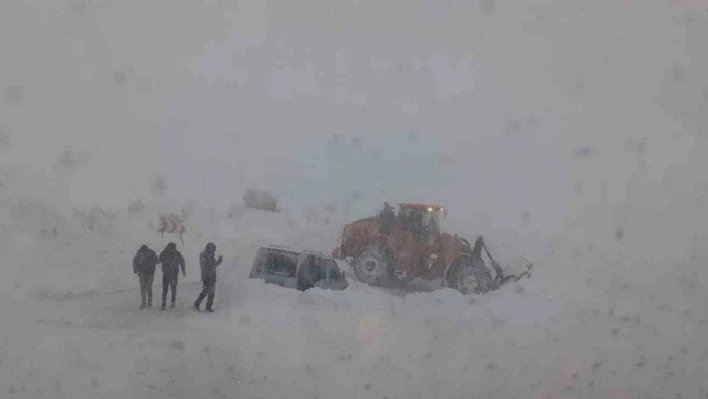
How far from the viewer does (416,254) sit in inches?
75.4

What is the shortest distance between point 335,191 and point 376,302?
36cm

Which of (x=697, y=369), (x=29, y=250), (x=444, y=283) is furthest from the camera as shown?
(x=697, y=369)

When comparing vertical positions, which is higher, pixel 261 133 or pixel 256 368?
pixel 261 133

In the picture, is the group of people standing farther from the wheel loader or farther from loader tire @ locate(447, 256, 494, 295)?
loader tire @ locate(447, 256, 494, 295)

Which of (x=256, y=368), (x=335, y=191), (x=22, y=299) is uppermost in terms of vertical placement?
(x=335, y=191)

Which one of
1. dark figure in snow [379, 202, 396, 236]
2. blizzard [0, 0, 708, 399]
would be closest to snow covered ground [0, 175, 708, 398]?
blizzard [0, 0, 708, 399]

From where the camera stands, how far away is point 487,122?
190 cm

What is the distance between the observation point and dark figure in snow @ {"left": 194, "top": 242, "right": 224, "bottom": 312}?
71.6 inches

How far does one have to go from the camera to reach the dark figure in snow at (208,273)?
1.82 metres

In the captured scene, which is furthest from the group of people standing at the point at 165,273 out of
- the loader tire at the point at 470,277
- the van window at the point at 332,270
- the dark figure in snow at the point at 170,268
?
the loader tire at the point at 470,277

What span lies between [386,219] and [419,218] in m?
0.10

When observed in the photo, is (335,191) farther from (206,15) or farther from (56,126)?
(56,126)

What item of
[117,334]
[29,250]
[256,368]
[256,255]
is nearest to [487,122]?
[256,255]

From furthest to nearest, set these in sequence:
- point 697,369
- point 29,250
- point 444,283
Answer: point 697,369
point 444,283
point 29,250
